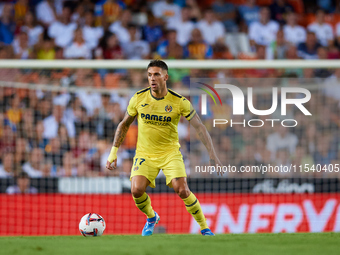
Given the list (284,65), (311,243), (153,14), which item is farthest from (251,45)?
(311,243)

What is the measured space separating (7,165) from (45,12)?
5355 mm

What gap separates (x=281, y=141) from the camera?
9203mm

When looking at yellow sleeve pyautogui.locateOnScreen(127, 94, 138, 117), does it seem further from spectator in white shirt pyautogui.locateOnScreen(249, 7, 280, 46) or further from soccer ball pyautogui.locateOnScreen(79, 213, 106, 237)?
spectator in white shirt pyautogui.locateOnScreen(249, 7, 280, 46)

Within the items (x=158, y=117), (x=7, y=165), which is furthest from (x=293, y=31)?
(x=7, y=165)

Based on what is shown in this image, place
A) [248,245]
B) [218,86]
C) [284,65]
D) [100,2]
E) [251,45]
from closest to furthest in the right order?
[248,245] < [284,65] < [218,86] < [251,45] < [100,2]

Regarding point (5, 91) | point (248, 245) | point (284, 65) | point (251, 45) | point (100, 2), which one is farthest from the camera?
point (100, 2)

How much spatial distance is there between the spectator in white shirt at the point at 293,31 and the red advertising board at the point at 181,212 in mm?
5015

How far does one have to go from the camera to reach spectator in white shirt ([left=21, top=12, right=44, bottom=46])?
1263cm

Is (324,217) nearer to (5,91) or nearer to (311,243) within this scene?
(311,243)

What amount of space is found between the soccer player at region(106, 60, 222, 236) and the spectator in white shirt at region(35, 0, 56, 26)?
7319 mm

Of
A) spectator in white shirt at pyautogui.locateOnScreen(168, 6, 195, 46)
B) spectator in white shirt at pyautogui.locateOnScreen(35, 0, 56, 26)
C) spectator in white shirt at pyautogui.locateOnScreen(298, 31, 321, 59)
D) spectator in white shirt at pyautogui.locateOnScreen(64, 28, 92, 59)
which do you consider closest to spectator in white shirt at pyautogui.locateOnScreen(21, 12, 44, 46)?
spectator in white shirt at pyautogui.locateOnScreen(35, 0, 56, 26)

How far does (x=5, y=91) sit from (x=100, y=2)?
477cm

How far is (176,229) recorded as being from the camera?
9.37 meters

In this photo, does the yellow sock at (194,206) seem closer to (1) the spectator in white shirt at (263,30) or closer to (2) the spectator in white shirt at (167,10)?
(1) the spectator in white shirt at (263,30)
